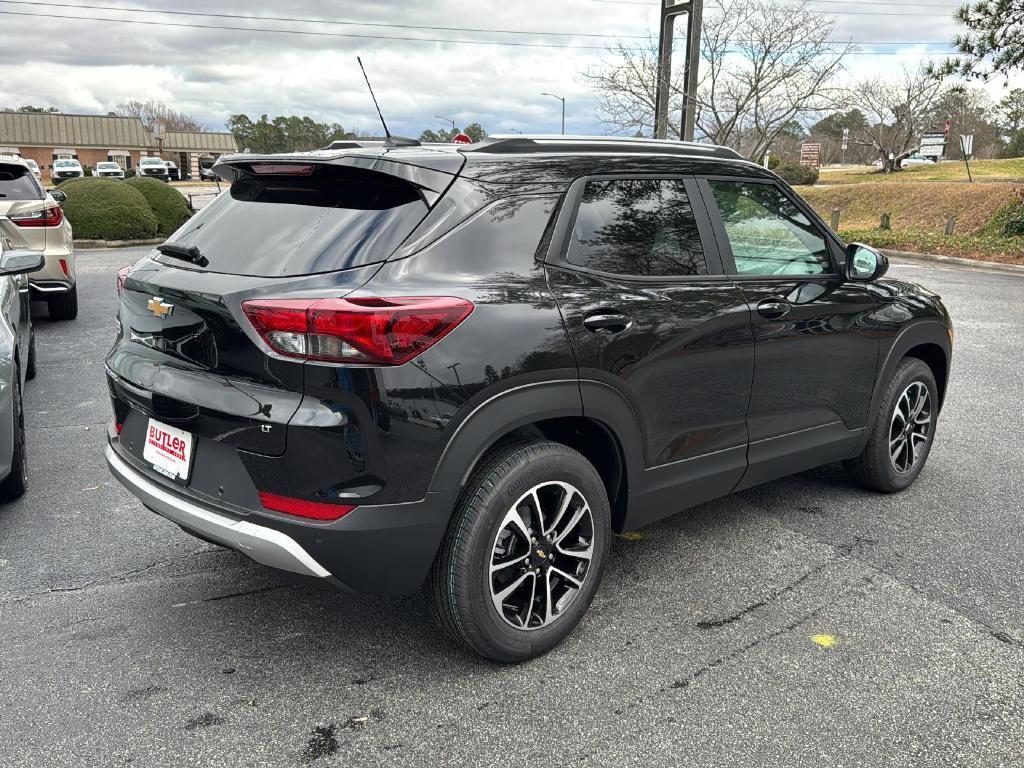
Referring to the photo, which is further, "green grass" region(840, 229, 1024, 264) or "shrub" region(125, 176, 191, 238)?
"shrub" region(125, 176, 191, 238)

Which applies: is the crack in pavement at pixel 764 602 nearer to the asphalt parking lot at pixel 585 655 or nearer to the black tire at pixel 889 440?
the asphalt parking lot at pixel 585 655

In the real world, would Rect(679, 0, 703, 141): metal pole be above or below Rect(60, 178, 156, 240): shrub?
above

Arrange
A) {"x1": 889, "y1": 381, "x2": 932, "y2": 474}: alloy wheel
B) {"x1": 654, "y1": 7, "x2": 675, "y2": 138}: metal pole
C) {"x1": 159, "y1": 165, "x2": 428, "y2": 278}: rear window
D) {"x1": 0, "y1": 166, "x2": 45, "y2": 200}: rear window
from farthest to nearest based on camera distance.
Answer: {"x1": 654, "y1": 7, "x2": 675, "y2": 138}: metal pole < {"x1": 0, "y1": 166, "x2": 45, "y2": 200}: rear window < {"x1": 889, "y1": 381, "x2": 932, "y2": 474}: alloy wheel < {"x1": 159, "y1": 165, "x2": 428, "y2": 278}: rear window

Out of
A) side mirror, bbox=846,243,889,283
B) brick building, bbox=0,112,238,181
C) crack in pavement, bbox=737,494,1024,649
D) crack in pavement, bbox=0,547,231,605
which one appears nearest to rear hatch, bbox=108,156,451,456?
crack in pavement, bbox=0,547,231,605

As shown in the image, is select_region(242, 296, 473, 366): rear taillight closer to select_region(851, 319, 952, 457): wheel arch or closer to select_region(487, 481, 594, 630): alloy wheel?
select_region(487, 481, 594, 630): alloy wheel

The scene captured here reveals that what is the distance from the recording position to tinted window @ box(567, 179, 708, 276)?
3.07m

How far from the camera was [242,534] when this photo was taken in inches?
103

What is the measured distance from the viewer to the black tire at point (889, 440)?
4359mm

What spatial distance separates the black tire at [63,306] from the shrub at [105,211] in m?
9.02

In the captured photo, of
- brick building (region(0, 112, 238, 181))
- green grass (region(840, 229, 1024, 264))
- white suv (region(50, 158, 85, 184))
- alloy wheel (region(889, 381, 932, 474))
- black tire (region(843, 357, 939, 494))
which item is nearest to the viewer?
black tire (region(843, 357, 939, 494))

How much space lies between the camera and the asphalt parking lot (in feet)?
8.29

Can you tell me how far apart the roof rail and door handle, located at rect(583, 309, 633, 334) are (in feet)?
2.12

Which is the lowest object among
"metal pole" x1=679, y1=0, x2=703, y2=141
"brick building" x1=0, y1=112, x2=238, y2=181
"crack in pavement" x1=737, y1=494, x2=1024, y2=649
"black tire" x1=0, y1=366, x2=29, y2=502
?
"crack in pavement" x1=737, y1=494, x2=1024, y2=649

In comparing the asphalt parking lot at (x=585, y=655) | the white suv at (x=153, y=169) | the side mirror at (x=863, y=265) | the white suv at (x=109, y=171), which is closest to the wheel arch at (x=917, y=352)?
the side mirror at (x=863, y=265)
